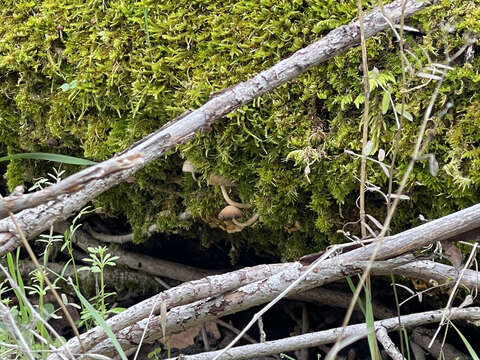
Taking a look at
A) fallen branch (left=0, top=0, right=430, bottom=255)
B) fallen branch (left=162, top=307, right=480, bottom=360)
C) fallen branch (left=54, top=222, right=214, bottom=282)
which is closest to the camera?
fallen branch (left=0, top=0, right=430, bottom=255)

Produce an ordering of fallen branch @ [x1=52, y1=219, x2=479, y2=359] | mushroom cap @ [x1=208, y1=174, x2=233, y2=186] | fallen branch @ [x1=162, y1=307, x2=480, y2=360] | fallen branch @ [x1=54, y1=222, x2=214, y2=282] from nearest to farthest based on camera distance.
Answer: fallen branch @ [x1=52, y1=219, x2=479, y2=359]
fallen branch @ [x1=162, y1=307, x2=480, y2=360]
mushroom cap @ [x1=208, y1=174, x2=233, y2=186]
fallen branch @ [x1=54, y1=222, x2=214, y2=282]

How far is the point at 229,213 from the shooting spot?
2.05 meters

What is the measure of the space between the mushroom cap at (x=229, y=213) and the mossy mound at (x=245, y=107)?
7cm

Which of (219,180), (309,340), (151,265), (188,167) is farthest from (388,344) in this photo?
(151,265)

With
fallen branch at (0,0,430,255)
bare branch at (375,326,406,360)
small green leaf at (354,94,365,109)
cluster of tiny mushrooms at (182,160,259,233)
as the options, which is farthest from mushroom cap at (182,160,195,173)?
bare branch at (375,326,406,360)

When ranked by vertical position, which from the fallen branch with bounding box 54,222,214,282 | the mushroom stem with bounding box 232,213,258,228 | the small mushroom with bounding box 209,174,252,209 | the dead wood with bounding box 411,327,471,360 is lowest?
the dead wood with bounding box 411,327,471,360

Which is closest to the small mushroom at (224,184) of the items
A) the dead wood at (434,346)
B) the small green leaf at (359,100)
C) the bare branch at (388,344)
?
the small green leaf at (359,100)

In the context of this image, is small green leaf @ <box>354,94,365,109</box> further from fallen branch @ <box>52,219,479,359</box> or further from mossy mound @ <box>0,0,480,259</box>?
fallen branch @ <box>52,219,479,359</box>

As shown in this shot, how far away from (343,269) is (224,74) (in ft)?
2.68

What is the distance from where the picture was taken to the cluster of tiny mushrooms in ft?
6.69

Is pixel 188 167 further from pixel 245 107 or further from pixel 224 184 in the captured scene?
pixel 245 107

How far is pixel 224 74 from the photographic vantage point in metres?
1.93

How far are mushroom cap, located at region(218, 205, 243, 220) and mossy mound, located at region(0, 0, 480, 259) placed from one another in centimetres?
7

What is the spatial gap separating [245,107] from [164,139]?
559mm
